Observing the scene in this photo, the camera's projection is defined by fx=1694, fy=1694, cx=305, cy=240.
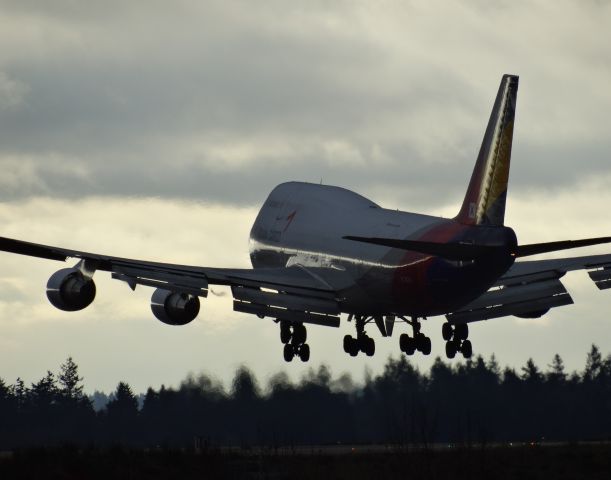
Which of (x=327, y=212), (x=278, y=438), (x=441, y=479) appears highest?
(x=327, y=212)

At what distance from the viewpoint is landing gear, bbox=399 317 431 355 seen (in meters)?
76.0

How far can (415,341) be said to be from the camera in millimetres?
76000

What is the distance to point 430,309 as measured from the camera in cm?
7162

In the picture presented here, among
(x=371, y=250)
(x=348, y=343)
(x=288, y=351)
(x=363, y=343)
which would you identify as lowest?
(x=363, y=343)

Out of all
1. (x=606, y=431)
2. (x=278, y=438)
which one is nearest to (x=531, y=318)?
(x=278, y=438)

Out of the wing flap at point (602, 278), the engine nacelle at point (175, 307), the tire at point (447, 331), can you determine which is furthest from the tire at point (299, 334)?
the wing flap at point (602, 278)

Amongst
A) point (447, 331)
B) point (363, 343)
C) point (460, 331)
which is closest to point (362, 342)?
point (363, 343)

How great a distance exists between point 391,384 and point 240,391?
1218 cm

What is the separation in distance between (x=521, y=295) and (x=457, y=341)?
395 cm

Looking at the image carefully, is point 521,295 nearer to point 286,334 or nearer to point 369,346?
point 369,346

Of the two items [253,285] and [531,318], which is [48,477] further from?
[531,318]

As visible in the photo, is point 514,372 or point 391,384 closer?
point 391,384

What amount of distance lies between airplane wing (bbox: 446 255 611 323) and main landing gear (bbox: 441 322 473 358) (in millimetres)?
1588

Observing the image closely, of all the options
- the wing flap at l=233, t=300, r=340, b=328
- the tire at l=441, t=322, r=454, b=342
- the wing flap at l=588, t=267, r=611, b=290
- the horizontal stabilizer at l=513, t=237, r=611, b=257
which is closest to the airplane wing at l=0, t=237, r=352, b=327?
the wing flap at l=233, t=300, r=340, b=328
